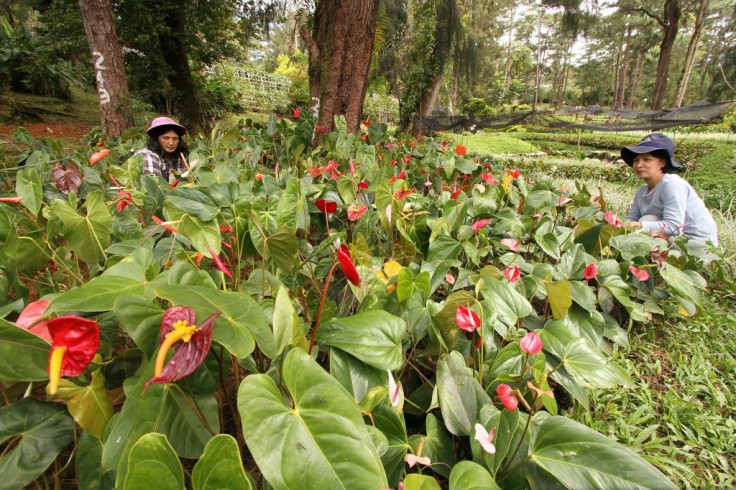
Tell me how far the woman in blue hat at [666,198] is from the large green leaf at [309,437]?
2.42m

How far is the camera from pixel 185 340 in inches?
16.2

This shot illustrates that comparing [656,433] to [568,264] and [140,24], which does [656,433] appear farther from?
[140,24]

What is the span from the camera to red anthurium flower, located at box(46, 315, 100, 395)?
0.41 meters

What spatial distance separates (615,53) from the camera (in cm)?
3812

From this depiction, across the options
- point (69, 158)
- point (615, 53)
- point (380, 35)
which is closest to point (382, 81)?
point (380, 35)

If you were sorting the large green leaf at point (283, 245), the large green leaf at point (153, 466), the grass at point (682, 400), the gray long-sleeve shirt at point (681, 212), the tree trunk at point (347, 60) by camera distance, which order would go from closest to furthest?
the large green leaf at point (153, 466)
the large green leaf at point (283, 245)
the grass at point (682, 400)
the gray long-sleeve shirt at point (681, 212)
the tree trunk at point (347, 60)

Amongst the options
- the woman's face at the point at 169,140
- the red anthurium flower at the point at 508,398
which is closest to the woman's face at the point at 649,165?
the red anthurium flower at the point at 508,398

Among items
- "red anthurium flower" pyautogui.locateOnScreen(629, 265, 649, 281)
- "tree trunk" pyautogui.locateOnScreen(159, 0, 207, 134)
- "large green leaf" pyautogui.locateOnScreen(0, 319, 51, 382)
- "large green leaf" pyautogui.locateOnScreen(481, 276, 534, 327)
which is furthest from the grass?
"tree trunk" pyautogui.locateOnScreen(159, 0, 207, 134)

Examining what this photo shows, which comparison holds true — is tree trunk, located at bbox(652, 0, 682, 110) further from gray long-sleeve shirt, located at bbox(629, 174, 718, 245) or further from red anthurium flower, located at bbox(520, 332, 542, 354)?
red anthurium flower, located at bbox(520, 332, 542, 354)

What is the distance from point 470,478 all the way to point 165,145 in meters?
2.97

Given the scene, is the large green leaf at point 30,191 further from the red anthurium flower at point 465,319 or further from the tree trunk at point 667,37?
the tree trunk at point 667,37

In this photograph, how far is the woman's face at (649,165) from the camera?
8.02 feet

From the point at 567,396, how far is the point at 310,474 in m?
1.07

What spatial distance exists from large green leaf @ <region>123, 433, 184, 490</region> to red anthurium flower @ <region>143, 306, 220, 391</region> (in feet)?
0.20
